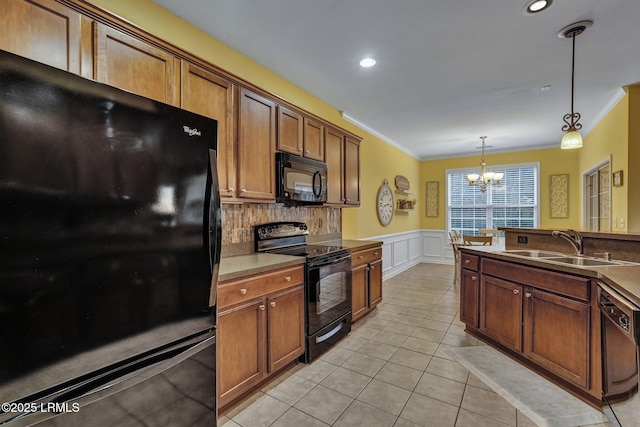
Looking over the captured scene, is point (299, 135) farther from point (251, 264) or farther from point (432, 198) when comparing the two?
point (432, 198)

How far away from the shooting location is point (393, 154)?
6102 millimetres

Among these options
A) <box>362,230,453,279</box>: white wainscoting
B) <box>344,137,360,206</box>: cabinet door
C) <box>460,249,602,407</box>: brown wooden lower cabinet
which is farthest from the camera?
<box>362,230,453,279</box>: white wainscoting

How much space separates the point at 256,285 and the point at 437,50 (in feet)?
8.34

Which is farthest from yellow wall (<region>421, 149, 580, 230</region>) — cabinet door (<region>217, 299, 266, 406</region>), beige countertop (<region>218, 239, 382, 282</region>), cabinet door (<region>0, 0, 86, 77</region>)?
cabinet door (<region>0, 0, 86, 77</region>)

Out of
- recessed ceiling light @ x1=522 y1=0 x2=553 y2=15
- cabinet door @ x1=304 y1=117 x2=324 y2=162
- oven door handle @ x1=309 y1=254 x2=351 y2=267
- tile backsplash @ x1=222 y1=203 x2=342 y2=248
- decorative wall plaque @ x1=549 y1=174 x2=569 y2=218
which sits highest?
recessed ceiling light @ x1=522 y1=0 x2=553 y2=15

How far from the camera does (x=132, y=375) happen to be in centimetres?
122

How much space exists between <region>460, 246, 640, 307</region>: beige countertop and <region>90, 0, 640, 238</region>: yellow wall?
1.98m

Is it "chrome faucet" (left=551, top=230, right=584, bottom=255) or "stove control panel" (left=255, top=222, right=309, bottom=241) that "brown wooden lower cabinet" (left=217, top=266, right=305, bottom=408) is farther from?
"chrome faucet" (left=551, top=230, right=584, bottom=255)

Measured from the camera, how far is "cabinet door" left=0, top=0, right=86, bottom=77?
1.30m

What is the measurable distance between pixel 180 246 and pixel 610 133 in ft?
17.3

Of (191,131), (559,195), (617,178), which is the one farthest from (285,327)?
(559,195)

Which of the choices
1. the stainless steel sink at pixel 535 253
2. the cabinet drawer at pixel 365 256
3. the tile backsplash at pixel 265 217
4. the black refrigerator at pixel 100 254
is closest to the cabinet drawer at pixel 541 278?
the stainless steel sink at pixel 535 253

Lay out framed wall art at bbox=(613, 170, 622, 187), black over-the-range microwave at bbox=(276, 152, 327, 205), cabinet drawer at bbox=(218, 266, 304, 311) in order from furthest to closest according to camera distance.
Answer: framed wall art at bbox=(613, 170, 622, 187) → black over-the-range microwave at bbox=(276, 152, 327, 205) → cabinet drawer at bbox=(218, 266, 304, 311)

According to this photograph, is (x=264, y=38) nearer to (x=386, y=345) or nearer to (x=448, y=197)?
(x=386, y=345)
